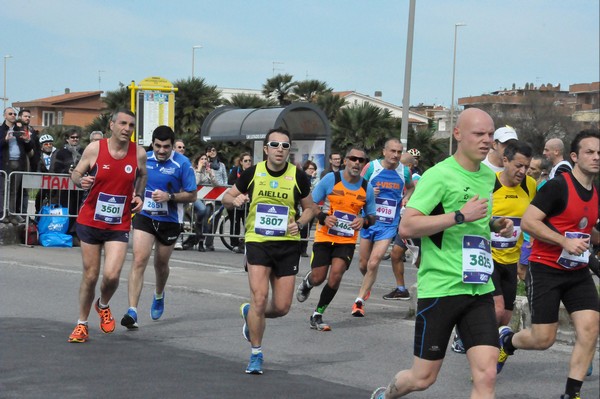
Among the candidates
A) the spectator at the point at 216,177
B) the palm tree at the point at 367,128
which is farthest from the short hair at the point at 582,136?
the palm tree at the point at 367,128

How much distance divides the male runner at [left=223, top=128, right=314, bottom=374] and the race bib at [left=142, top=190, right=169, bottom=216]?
2014mm

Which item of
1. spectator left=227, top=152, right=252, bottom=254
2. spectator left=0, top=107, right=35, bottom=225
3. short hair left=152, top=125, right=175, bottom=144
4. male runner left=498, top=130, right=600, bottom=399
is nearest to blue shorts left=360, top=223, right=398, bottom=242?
short hair left=152, top=125, right=175, bottom=144

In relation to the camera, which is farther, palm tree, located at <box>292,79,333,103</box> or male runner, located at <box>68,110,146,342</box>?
palm tree, located at <box>292,79,333,103</box>

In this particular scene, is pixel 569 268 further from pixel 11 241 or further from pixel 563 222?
pixel 11 241

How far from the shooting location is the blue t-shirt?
414 inches

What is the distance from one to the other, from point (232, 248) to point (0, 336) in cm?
1093

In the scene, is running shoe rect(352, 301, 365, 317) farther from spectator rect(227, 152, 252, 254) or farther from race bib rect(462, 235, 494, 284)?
spectator rect(227, 152, 252, 254)

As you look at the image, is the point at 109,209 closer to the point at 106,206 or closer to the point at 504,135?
the point at 106,206

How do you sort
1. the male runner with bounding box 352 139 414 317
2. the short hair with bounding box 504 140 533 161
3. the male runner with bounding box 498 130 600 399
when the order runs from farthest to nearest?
the male runner with bounding box 352 139 414 317, the short hair with bounding box 504 140 533 161, the male runner with bounding box 498 130 600 399

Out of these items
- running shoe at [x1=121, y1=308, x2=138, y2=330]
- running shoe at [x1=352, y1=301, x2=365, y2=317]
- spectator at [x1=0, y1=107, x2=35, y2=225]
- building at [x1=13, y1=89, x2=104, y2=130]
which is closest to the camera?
running shoe at [x1=121, y1=308, x2=138, y2=330]

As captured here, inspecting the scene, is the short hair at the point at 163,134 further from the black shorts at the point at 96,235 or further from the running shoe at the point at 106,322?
the running shoe at the point at 106,322

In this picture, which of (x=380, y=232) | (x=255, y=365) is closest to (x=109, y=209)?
(x=255, y=365)

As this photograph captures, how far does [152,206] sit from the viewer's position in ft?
34.4

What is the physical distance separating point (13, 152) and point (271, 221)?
1104cm
